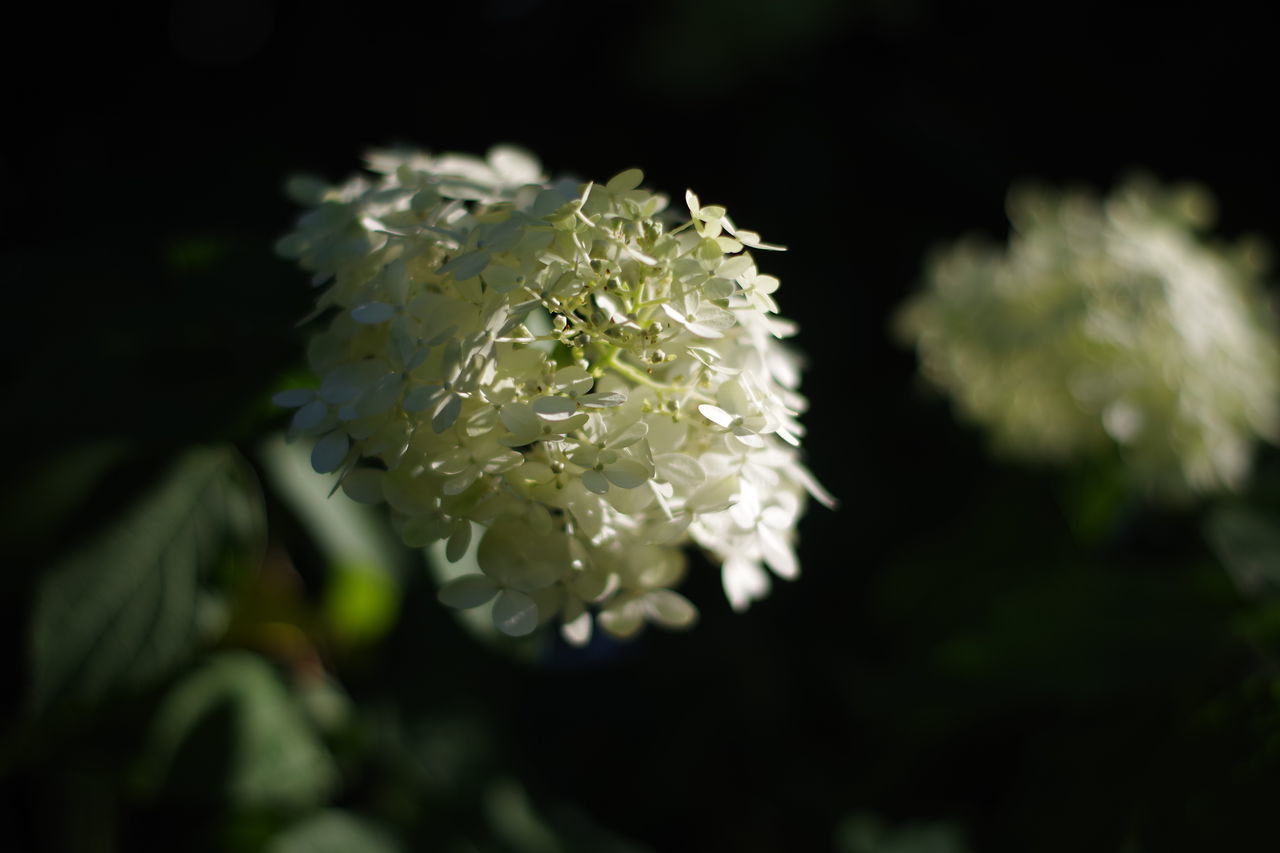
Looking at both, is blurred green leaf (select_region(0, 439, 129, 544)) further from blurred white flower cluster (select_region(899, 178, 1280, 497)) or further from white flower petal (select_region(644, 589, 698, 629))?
blurred white flower cluster (select_region(899, 178, 1280, 497))

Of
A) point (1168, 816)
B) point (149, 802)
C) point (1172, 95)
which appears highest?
point (1172, 95)

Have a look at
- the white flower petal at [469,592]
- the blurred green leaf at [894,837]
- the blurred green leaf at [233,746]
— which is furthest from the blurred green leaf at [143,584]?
the blurred green leaf at [894,837]

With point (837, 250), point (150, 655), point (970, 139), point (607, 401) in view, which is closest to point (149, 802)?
point (150, 655)

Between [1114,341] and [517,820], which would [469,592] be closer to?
[517,820]

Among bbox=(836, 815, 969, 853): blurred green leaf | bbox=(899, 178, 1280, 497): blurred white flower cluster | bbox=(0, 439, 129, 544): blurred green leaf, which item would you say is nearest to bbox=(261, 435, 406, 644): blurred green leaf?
bbox=(0, 439, 129, 544): blurred green leaf

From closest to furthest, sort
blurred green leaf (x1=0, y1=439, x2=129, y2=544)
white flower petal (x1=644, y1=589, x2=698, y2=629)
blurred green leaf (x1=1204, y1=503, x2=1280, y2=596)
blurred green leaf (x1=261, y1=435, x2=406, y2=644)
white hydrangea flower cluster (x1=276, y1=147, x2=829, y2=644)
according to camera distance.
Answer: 1. white hydrangea flower cluster (x1=276, y1=147, x2=829, y2=644)
2. white flower petal (x1=644, y1=589, x2=698, y2=629)
3. blurred green leaf (x1=0, y1=439, x2=129, y2=544)
4. blurred green leaf (x1=261, y1=435, x2=406, y2=644)
5. blurred green leaf (x1=1204, y1=503, x2=1280, y2=596)

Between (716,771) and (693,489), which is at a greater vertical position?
(693,489)

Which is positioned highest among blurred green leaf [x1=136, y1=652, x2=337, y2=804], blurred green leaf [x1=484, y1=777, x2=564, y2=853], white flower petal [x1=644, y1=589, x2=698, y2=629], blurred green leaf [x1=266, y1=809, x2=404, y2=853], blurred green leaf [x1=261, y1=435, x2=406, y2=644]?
white flower petal [x1=644, y1=589, x2=698, y2=629]

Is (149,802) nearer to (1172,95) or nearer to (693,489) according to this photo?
(693,489)
